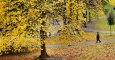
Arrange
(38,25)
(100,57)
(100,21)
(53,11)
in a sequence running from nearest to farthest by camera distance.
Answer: (38,25)
(53,11)
(100,57)
(100,21)

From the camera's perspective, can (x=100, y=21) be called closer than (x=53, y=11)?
No

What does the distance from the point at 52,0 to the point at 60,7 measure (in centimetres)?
140

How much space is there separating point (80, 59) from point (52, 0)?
5799mm

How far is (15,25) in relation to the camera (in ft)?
73.7

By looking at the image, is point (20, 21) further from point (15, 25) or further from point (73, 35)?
point (73, 35)

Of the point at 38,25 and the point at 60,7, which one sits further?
the point at 60,7

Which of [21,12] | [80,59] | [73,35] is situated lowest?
[80,59]

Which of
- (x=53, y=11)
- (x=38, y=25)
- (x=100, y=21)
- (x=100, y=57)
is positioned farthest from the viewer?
(x=100, y=21)

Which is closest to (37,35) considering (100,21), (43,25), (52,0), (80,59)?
(43,25)

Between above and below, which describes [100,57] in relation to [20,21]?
below

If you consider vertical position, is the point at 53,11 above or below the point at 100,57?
above

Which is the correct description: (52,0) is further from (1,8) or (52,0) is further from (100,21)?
(100,21)

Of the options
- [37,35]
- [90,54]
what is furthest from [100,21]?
[37,35]

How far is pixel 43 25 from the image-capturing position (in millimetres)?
22609
